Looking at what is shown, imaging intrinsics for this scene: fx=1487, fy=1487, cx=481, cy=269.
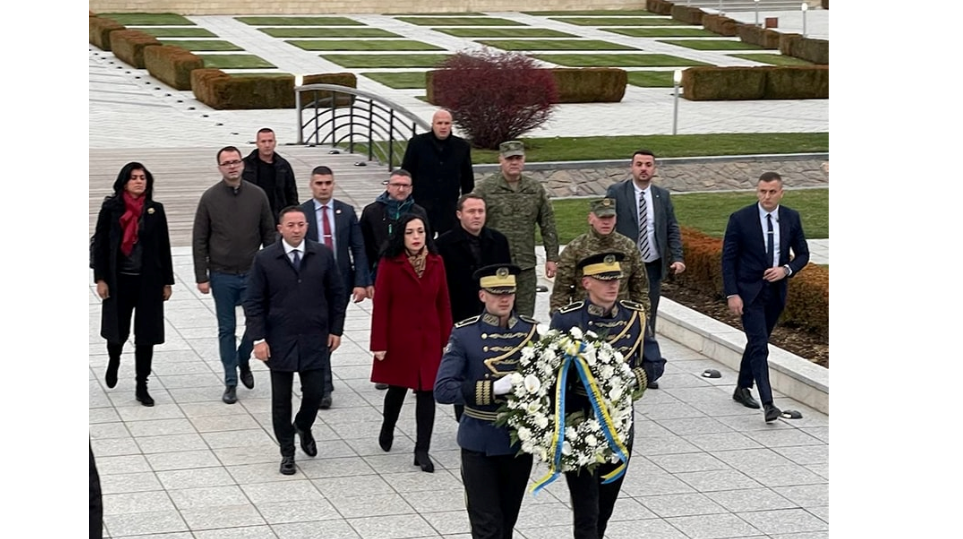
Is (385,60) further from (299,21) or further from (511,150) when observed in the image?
(511,150)

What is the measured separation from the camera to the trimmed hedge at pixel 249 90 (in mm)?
29031

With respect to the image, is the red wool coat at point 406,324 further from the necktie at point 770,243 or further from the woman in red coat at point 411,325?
the necktie at point 770,243

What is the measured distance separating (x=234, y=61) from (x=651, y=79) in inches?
416

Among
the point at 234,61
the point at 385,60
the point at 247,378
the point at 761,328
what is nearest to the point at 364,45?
the point at 385,60

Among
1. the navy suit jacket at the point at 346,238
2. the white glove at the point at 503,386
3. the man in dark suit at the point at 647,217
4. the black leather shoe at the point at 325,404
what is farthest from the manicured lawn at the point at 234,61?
the white glove at the point at 503,386

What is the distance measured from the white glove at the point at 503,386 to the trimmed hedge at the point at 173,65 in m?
25.9

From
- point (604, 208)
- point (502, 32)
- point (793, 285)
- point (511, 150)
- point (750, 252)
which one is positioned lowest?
point (793, 285)

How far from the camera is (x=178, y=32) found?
4519cm

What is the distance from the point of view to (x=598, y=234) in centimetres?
969

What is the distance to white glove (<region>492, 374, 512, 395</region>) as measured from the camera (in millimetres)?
6789

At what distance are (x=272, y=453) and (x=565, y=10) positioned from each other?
159ft

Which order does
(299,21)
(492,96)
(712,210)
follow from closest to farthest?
(712,210) → (492,96) → (299,21)
